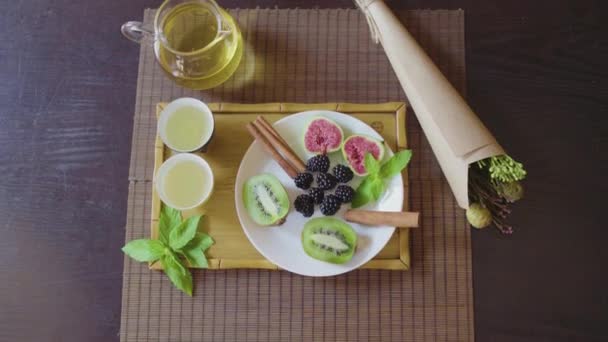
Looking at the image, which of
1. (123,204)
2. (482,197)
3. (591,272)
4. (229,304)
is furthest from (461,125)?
(123,204)

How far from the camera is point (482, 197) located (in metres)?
1.08

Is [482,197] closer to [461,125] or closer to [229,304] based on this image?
[461,125]

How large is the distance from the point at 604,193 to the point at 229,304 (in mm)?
907

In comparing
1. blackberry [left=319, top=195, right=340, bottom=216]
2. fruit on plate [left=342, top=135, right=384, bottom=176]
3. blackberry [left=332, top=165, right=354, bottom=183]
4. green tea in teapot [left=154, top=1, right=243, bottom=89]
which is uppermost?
green tea in teapot [left=154, top=1, right=243, bottom=89]

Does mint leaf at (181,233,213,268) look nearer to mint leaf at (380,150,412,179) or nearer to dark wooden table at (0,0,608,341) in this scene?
dark wooden table at (0,0,608,341)

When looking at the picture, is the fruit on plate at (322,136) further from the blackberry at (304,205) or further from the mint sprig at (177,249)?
the mint sprig at (177,249)

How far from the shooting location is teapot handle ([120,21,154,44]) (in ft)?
3.46

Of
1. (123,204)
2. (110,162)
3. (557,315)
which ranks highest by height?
(110,162)

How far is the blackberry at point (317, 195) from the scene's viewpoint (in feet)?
3.46

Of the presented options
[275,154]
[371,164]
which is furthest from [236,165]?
[371,164]

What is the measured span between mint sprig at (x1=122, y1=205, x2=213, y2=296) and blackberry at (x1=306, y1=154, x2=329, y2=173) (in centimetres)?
27

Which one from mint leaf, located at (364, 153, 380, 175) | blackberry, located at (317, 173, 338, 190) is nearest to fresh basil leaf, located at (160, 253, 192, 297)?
blackberry, located at (317, 173, 338, 190)

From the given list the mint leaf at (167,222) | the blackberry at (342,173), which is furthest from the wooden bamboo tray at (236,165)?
the blackberry at (342,173)

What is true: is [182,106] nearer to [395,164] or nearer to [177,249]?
[177,249]
